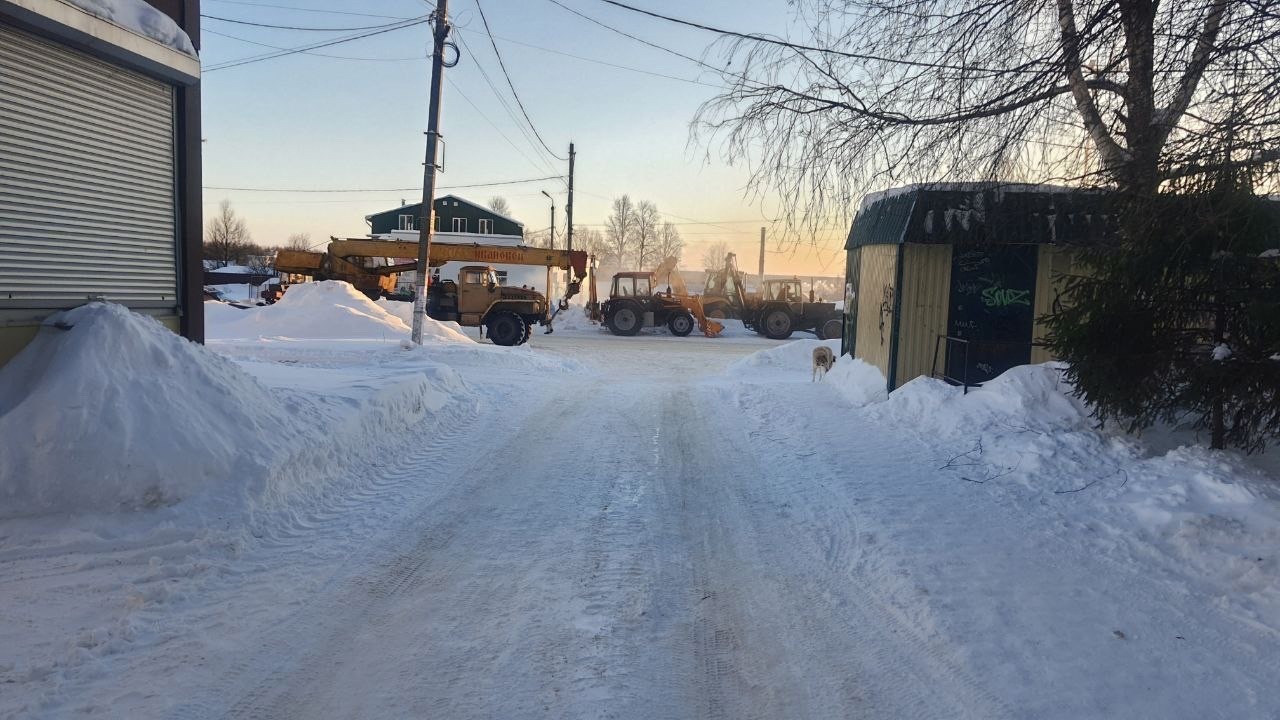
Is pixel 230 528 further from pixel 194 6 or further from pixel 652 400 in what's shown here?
pixel 652 400

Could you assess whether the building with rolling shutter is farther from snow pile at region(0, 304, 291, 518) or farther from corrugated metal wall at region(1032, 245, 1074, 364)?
corrugated metal wall at region(1032, 245, 1074, 364)

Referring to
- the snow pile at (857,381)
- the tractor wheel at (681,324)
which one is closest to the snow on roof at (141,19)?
the snow pile at (857,381)

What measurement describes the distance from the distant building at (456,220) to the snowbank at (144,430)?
48008 mm

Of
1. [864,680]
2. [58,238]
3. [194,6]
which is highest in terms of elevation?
[194,6]

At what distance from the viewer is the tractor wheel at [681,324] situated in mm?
28438

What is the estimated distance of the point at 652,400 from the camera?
11750 millimetres

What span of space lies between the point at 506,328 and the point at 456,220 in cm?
3477

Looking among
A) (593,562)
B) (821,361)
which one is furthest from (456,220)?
(593,562)

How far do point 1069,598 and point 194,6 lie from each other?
9.65 m

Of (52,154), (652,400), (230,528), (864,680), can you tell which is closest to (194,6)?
(52,154)

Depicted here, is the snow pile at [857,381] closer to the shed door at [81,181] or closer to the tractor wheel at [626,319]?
the shed door at [81,181]

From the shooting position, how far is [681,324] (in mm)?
28500

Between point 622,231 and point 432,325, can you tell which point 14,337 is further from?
point 622,231

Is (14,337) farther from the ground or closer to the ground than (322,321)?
farther from the ground
